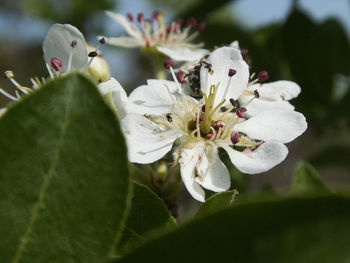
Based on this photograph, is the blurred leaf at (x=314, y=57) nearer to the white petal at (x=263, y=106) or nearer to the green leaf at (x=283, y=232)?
the white petal at (x=263, y=106)

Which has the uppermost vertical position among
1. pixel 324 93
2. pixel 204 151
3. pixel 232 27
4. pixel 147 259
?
pixel 147 259

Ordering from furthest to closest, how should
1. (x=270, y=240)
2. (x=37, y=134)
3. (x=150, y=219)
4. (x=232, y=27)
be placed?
1. (x=232, y=27)
2. (x=150, y=219)
3. (x=37, y=134)
4. (x=270, y=240)

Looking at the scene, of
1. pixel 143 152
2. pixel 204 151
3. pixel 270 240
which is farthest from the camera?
pixel 204 151

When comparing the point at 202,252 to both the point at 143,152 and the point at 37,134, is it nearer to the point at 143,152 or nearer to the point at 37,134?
the point at 37,134

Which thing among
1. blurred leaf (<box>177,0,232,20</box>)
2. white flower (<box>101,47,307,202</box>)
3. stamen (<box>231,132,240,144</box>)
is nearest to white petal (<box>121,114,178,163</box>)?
white flower (<box>101,47,307,202</box>)

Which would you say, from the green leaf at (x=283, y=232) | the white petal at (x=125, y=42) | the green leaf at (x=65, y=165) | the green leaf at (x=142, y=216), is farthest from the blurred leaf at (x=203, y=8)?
the green leaf at (x=283, y=232)

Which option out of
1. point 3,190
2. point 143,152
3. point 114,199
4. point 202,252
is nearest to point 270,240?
point 202,252

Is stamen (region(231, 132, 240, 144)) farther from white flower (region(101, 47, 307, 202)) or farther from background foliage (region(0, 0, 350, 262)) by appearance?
background foliage (region(0, 0, 350, 262))
